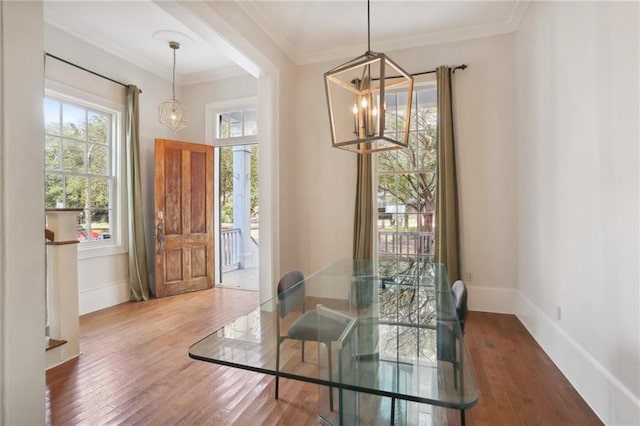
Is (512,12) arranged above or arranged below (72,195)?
above

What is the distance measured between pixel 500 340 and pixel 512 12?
3.38 m

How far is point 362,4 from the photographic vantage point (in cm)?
340

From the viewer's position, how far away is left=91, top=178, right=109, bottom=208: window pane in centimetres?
421

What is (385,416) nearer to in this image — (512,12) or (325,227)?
(325,227)

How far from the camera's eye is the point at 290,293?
2.37 meters

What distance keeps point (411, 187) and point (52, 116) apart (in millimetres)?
4323

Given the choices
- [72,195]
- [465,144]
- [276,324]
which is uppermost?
[465,144]

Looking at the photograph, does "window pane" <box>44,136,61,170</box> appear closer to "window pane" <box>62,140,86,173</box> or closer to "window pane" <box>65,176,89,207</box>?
"window pane" <box>62,140,86,173</box>

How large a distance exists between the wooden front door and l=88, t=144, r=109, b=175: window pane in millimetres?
610

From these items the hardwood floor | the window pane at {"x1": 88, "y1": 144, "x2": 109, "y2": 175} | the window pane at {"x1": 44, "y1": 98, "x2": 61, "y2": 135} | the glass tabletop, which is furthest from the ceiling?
the hardwood floor

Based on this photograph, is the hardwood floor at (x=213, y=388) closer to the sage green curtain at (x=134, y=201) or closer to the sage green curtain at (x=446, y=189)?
the sage green curtain at (x=446, y=189)

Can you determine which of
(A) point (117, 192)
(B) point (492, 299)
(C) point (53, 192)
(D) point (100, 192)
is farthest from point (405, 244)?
(C) point (53, 192)

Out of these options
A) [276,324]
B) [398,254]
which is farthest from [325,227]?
[276,324]

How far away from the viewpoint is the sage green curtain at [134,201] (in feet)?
14.3
